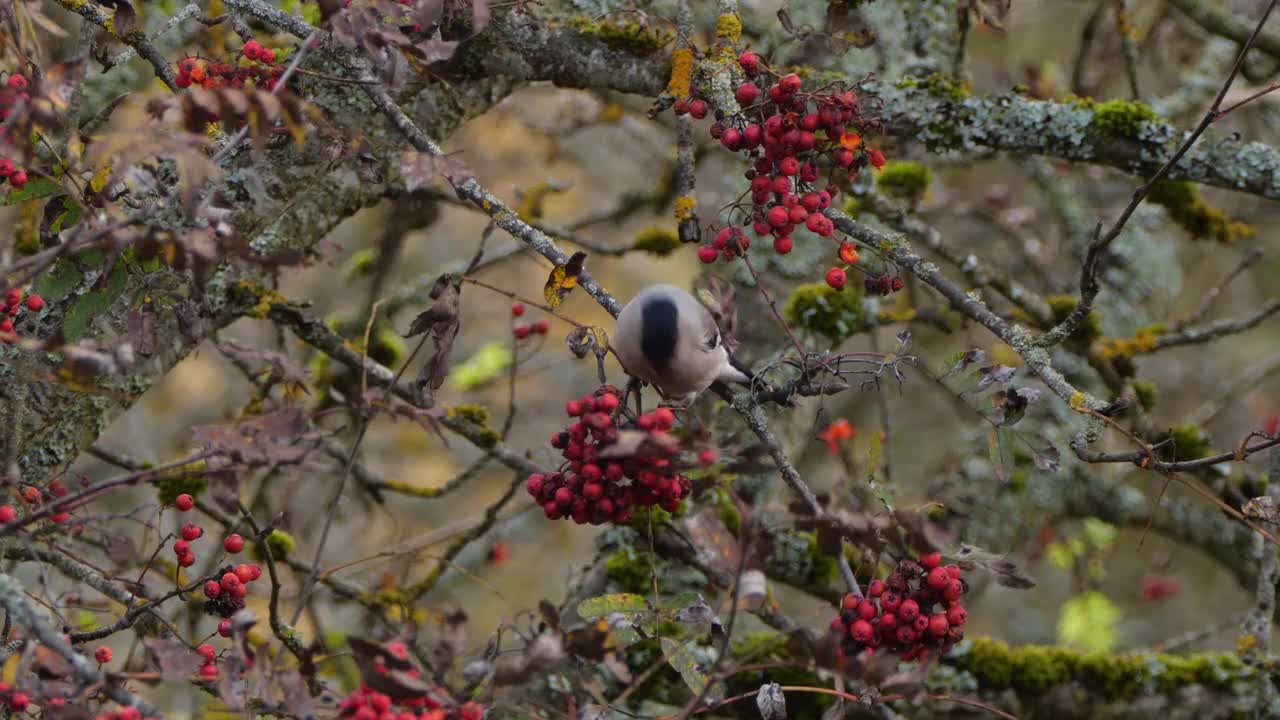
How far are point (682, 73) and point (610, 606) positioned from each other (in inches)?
49.0

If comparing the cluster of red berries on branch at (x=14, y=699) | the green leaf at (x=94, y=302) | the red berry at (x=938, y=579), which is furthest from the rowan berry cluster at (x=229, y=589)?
the red berry at (x=938, y=579)

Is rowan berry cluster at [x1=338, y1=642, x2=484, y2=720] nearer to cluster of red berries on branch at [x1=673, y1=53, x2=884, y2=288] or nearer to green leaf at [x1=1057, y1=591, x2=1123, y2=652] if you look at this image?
cluster of red berries on branch at [x1=673, y1=53, x2=884, y2=288]

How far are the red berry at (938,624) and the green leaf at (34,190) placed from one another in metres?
1.79

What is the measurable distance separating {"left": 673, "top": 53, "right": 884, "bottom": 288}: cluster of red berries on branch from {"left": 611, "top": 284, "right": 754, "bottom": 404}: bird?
5.1 inches

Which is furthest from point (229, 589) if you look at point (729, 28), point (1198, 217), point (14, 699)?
point (1198, 217)

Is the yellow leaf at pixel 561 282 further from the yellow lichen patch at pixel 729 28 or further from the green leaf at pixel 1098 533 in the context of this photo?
the green leaf at pixel 1098 533

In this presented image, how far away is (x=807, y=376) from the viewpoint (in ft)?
6.83

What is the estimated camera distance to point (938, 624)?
191 centimetres

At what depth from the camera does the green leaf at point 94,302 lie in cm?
208

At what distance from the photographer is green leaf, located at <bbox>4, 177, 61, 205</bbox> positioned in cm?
213

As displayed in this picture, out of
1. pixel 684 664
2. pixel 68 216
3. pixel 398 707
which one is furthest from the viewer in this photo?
pixel 68 216

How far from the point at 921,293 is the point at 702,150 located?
5.99 ft

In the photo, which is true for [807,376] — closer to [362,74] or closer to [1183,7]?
[362,74]

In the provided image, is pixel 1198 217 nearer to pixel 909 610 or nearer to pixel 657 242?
pixel 657 242
